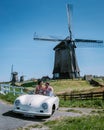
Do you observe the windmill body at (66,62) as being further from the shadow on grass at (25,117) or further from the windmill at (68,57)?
the shadow on grass at (25,117)

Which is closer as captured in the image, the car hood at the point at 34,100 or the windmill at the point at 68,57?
the car hood at the point at 34,100

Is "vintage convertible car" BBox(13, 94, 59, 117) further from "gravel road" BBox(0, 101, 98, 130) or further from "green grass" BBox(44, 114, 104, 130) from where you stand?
"green grass" BBox(44, 114, 104, 130)

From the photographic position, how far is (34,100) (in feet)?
38.9

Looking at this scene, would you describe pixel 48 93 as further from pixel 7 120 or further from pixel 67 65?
pixel 67 65

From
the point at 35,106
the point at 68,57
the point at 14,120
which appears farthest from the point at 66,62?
the point at 14,120

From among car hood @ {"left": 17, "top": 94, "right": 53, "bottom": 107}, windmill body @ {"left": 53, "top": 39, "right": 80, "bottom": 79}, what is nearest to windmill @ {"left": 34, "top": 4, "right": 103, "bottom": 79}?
windmill body @ {"left": 53, "top": 39, "right": 80, "bottom": 79}

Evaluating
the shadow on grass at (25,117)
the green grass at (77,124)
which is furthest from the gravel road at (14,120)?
the green grass at (77,124)

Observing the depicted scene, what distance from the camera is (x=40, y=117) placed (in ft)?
39.5

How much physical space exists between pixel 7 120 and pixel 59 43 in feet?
172

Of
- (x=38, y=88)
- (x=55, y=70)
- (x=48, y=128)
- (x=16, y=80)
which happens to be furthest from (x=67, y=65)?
(x=48, y=128)

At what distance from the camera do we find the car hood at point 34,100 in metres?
11.7

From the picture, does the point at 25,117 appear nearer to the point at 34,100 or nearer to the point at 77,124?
the point at 34,100

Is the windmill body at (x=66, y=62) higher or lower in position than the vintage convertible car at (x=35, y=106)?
higher

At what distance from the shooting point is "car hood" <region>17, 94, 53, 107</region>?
11.7m
